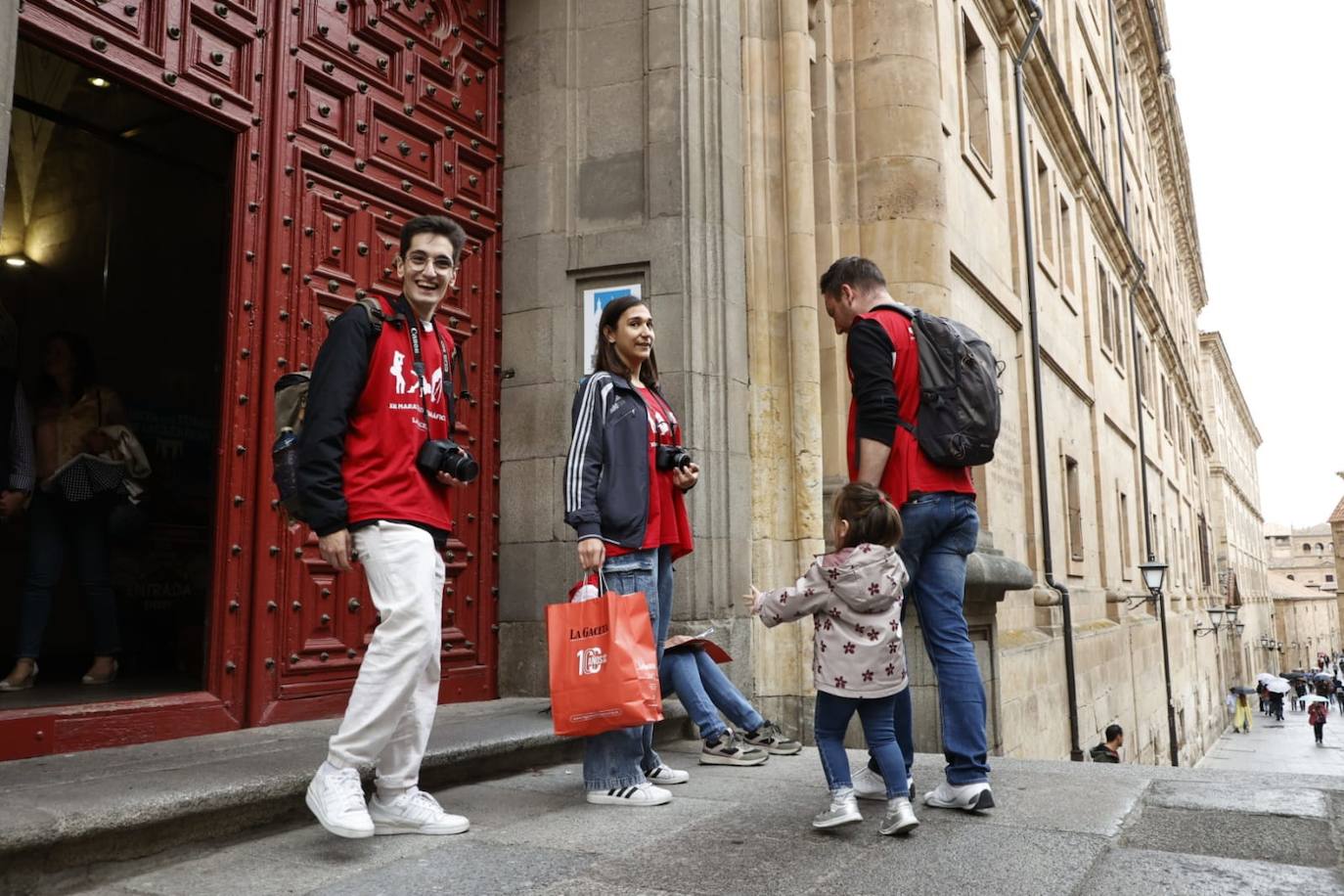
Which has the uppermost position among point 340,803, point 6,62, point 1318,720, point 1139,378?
point 1139,378

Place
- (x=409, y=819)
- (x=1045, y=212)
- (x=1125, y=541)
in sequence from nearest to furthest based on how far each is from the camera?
(x=409, y=819) < (x=1045, y=212) < (x=1125, y=541)

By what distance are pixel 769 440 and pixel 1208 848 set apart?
3.83 meters

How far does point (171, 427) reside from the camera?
27.7 ft

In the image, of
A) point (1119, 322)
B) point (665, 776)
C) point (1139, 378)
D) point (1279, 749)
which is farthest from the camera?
point (1279, 749)

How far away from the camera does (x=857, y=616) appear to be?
3873mm

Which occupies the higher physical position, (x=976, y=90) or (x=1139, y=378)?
(x=976, y=90)

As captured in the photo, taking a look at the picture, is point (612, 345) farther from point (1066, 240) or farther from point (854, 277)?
point (1066, 240)

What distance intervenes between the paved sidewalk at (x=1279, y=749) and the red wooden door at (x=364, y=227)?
22263mm

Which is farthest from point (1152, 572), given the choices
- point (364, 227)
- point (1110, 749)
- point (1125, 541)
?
point (364, 227)

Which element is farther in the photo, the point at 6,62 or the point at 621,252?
the point at 621,252

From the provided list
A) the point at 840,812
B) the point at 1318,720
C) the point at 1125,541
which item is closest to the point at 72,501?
the point at 840,812

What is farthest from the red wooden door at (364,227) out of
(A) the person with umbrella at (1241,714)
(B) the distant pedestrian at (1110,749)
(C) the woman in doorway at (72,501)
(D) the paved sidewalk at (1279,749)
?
(A) the person with umbrella at (1241,714)

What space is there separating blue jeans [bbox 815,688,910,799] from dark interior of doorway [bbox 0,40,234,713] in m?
4.62

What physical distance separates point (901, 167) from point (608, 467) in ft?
15.8
